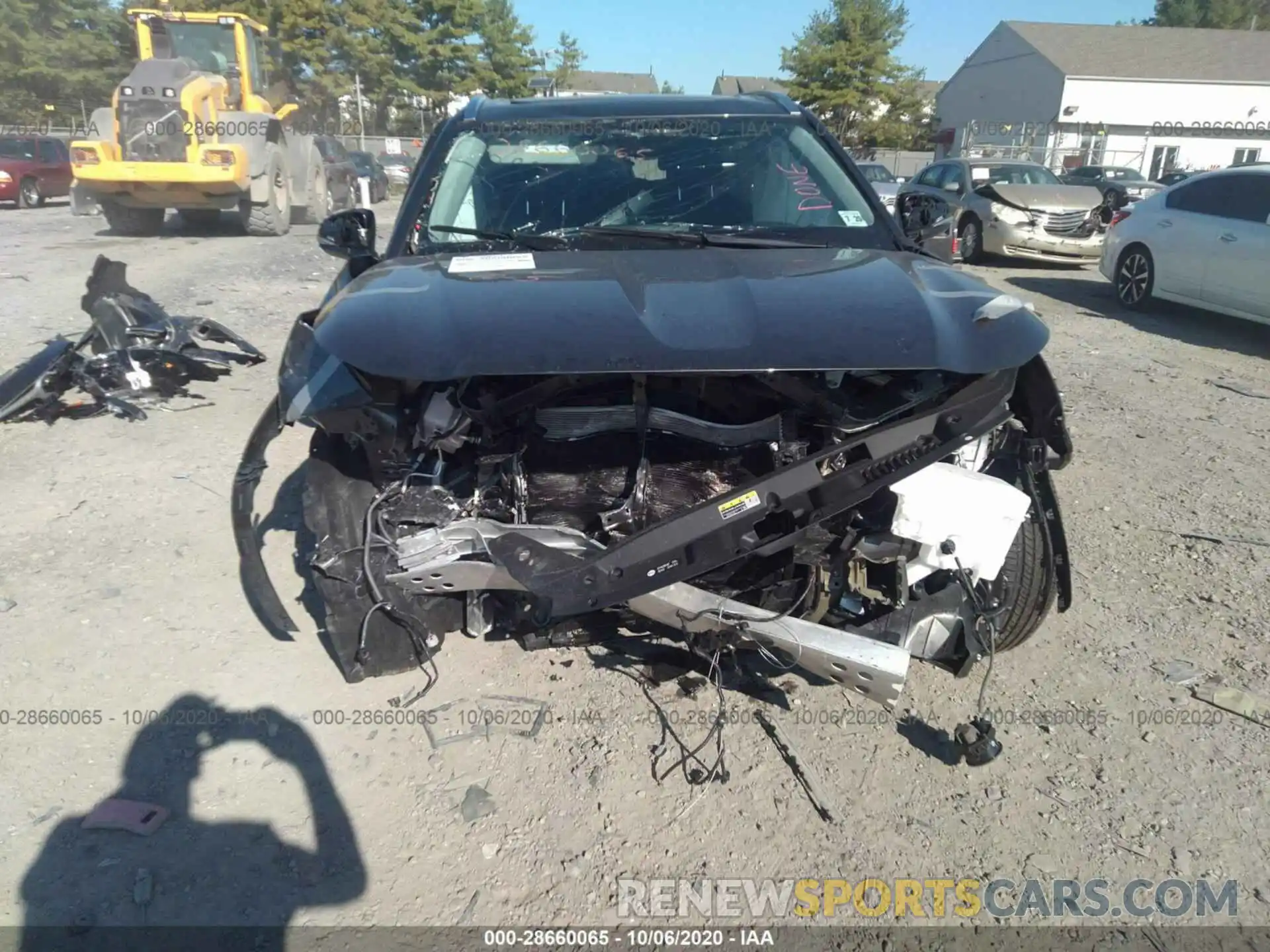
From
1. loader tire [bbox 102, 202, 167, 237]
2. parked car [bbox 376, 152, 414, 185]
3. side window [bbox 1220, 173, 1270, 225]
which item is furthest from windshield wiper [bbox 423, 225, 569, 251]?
parked car [bbox 376, 152, 414, 185]

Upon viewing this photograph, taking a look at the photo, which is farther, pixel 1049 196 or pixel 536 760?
pixel 1049 196

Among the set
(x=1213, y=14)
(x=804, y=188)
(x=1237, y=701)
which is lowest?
(x=1237, y=701)

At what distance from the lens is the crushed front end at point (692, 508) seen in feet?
7.91

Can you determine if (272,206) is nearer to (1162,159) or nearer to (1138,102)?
(1162,159)

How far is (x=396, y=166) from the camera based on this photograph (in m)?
28.6

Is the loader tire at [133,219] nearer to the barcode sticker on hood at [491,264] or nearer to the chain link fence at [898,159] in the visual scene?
the barcode sticker on hood at [491,264]

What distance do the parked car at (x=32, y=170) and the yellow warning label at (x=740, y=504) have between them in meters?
22.2

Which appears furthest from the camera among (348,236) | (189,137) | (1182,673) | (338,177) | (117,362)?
(338,177)

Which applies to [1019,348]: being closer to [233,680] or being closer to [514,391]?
[514,391]

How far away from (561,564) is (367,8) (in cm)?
4207

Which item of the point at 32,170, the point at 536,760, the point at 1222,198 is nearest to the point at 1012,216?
the point at 1222,198

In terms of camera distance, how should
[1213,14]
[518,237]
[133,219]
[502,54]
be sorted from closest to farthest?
[518,237] < [133,219] < [502,54] < [1213,14]

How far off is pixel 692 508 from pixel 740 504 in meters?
0.13

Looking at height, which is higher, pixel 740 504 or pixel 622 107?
pixel 622 107
